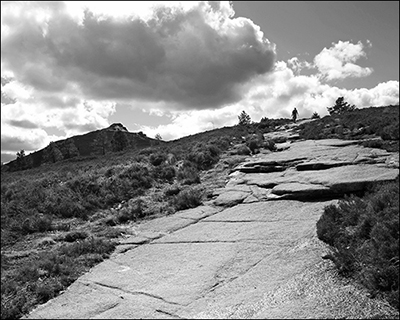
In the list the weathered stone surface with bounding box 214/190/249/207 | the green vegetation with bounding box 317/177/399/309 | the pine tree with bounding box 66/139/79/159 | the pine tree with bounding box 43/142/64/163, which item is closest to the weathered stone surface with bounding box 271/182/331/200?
the weathered stone surface with bounding box 214/190/249/207

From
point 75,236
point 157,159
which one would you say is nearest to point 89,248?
point 75,236

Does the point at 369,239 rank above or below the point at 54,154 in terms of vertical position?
below

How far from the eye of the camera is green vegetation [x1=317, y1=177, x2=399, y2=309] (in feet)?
16.6

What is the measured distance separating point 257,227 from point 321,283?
340 centimetres

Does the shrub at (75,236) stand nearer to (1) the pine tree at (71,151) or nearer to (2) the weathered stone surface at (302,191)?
(2) the weathered stone surface at (302,191)

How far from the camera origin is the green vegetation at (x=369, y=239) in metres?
5.07

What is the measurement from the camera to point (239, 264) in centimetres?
674

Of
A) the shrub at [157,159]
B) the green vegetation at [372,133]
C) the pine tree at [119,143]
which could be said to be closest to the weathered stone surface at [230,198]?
the green vegetation at [372,133]

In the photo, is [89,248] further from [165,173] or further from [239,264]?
[165,173]

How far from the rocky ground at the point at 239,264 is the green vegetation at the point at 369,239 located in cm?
23

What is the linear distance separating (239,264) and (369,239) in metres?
2.54

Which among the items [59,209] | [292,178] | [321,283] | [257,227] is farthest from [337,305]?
[59,209]

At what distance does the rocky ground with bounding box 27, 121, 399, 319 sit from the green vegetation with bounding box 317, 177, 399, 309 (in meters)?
0.23

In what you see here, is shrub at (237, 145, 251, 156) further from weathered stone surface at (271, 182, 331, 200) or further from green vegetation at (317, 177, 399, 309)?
green vegetation at (317, 177, 399, 309)
